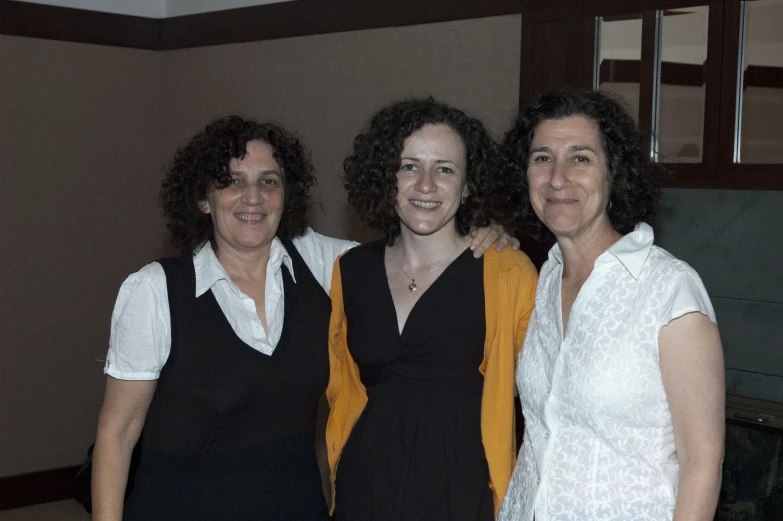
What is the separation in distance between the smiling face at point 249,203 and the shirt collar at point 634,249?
34.3 inches

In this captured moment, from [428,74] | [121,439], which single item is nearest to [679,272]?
[121,439]

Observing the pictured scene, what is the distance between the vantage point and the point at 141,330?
220 centimetres

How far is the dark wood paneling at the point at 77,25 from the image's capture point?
17.0ft

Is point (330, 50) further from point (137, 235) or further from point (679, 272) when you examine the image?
point (679, 272)

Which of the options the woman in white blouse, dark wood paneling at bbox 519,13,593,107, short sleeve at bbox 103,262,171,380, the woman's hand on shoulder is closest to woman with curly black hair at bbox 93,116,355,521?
short sleeve at bbox 103,262,171,380

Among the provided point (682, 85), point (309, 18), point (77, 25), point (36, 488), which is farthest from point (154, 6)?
point (682, 85)

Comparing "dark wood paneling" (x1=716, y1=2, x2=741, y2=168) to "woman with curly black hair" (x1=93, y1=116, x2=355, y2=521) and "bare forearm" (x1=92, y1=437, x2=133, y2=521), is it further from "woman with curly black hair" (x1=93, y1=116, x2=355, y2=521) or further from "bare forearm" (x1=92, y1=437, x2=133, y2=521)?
"bare forearm" (x1=92, y1=437, x2=133, y2=521)

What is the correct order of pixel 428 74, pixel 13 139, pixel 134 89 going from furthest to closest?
pixel 134 89
pixel 13 139
pixel 428 74

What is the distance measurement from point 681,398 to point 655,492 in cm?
Answer: 21

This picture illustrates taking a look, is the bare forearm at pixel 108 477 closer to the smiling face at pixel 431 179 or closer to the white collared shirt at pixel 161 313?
the white collared shirt at pixel 161 313

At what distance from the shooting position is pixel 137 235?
5.77 metres

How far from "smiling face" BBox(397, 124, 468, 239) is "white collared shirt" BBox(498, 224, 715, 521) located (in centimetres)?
49

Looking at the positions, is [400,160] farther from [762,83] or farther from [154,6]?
[154,6]

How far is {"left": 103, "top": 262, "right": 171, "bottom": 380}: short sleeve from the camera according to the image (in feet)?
7.20
